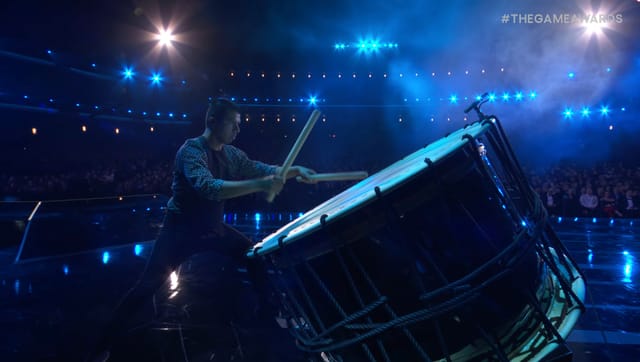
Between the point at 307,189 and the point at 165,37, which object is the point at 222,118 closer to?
the point at 307,189

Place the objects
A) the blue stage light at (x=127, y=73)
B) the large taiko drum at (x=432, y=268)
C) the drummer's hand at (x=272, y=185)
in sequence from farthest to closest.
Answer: the blue stage light at (x=127, y=73), the drummer's hand at (x=272, y=185), the large taiko drum at (x=432, y=268)

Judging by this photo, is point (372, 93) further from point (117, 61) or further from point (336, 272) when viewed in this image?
point (336, 272)

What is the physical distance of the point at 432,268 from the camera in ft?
4.75

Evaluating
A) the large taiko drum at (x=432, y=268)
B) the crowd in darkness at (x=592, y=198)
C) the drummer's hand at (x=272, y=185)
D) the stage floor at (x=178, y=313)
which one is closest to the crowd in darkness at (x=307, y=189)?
the crowd in darkness at (x=592, y=198)

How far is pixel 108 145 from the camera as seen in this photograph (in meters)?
19.2

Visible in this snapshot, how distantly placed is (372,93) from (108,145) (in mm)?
14932

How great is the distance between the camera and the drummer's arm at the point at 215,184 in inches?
88.5

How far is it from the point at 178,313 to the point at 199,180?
161cm

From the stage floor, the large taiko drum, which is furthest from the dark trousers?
the large taiko drum

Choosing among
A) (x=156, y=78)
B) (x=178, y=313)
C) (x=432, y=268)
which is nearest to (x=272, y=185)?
(x=432, y=268)

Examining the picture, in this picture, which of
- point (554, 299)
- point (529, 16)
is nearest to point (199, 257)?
point (554, 299)

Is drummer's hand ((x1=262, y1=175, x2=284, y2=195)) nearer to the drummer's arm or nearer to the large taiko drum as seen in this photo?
the drummer's arm

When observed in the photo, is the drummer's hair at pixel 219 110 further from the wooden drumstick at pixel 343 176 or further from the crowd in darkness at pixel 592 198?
the crowd in darkness at pixel 592 198

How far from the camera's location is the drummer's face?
2641 mm
